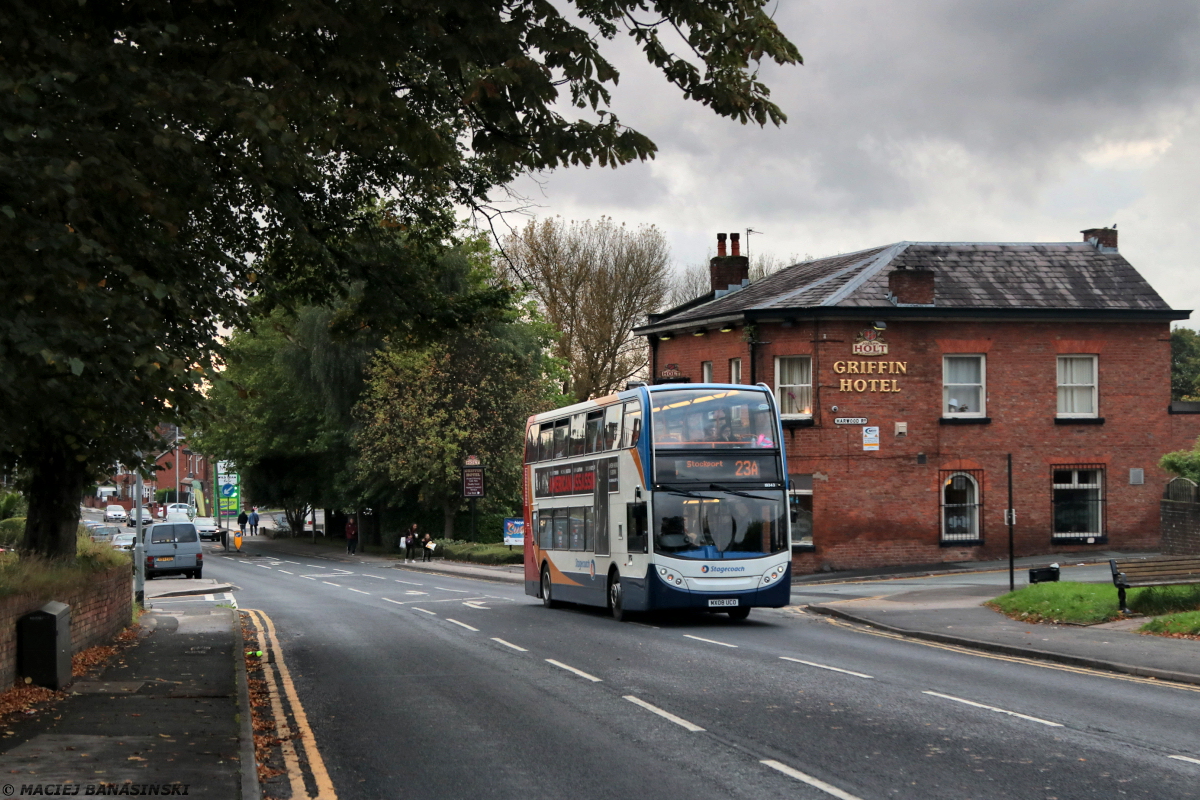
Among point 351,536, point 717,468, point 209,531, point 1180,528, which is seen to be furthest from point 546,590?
point 209,531

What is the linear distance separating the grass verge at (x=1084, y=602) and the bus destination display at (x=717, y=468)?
15.4 feet

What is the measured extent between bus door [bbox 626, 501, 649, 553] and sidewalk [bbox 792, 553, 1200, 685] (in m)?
4.15

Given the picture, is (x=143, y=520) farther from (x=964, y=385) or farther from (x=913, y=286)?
(x=964, y=385)

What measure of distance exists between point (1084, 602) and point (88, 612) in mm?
15022

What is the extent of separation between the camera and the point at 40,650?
12898 millimetres

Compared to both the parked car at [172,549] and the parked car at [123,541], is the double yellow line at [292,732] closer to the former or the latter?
the parked car at [172,549]

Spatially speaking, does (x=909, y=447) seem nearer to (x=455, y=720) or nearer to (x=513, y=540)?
(x=513, y=540)

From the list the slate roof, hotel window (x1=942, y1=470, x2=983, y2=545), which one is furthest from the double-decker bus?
hotel window (x1=942, y1=470, x2=983, y2=545)

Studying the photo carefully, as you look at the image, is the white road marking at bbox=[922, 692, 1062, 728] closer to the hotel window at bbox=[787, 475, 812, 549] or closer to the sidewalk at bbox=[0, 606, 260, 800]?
the sidewalk at bbox=[0, 606, 260, 800]

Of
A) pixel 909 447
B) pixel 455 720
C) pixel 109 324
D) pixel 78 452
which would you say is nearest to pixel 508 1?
Answer: pixel 109 324

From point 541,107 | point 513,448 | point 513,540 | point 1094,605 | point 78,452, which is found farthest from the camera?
point 513,448

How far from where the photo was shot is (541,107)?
11.1 metres

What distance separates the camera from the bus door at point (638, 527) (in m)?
21.1

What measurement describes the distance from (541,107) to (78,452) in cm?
779
